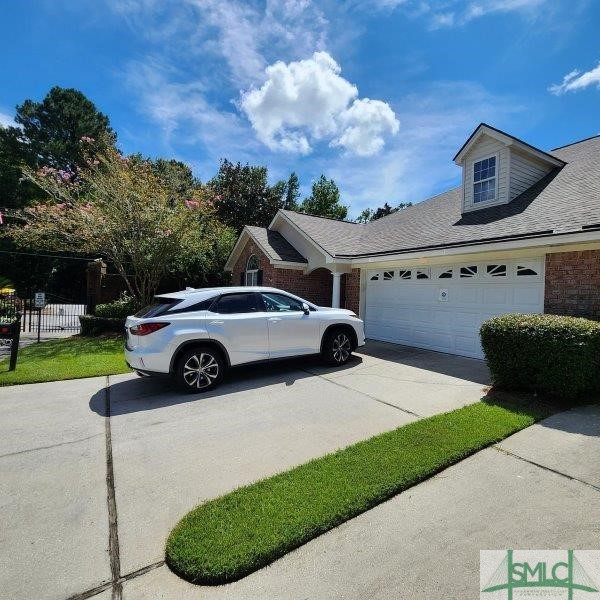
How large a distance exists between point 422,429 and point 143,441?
10.8ft

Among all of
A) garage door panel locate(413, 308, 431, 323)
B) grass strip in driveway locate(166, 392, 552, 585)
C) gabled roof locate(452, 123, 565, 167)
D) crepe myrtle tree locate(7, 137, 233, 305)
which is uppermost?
gabled roof locate(452, 123, 565, 167)

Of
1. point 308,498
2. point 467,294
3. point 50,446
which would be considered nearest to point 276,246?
point 467,294

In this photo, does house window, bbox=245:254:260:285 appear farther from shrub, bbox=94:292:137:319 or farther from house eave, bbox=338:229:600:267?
house eave, bbox=338:229:600:267

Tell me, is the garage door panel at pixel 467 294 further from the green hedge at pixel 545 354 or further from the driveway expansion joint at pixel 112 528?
the driveway expansion joint at pixel 112 528

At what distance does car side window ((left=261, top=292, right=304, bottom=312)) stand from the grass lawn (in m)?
3.39

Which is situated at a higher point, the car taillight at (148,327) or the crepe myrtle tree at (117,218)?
the crepe myrtle tree at (117,218)

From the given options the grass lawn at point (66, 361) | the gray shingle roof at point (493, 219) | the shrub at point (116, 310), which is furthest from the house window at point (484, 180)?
the shrub at point (116, 310)

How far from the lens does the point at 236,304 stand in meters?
6.52

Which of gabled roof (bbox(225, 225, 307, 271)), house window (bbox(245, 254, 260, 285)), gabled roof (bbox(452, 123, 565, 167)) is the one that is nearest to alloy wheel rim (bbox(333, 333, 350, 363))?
gabled roof (bbox(225, 225, 307, 271))

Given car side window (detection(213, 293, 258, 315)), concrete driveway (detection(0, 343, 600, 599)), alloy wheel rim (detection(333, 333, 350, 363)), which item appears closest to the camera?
concrete driveway (detection(0, 343, 600, 599))

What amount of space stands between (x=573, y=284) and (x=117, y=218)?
12500mm

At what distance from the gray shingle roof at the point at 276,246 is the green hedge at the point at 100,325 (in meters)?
5.92

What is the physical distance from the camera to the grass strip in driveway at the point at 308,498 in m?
2.35

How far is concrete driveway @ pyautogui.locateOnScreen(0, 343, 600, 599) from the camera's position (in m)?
2.26
